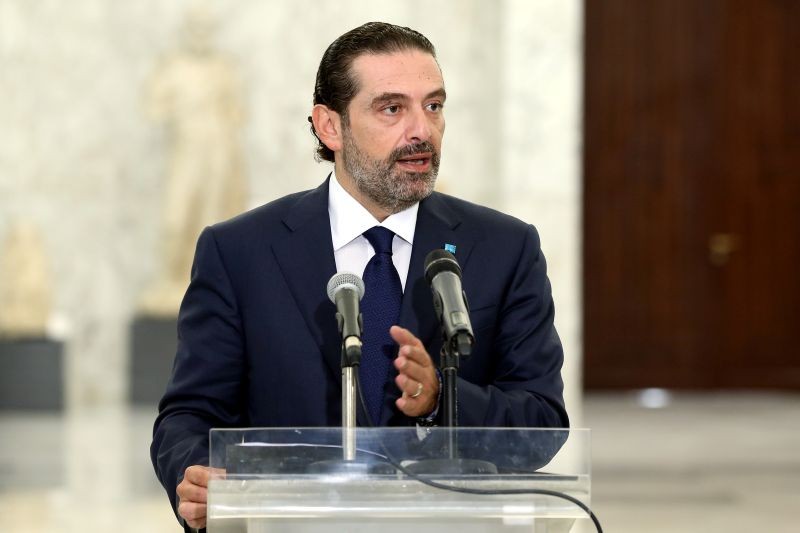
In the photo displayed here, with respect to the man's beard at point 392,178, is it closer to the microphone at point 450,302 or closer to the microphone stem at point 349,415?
the microphone at point 450,302

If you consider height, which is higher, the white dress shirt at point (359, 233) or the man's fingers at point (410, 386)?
the white dress shirt at point (359, 233)

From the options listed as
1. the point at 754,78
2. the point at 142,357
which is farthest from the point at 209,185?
the point at 754,78

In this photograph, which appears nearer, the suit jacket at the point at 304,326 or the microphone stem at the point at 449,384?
the microphone stem at the point at 449,384

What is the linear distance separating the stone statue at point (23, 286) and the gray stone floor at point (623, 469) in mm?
767

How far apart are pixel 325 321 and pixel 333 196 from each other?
304 millimetres

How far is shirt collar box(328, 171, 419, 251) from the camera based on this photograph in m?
2.95

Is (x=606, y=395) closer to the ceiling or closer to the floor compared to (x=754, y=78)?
closer to the floor

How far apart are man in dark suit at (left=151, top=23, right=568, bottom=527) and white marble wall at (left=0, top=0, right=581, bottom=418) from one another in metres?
8.85

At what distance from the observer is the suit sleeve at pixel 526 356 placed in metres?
2.74

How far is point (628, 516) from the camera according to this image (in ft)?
23.2

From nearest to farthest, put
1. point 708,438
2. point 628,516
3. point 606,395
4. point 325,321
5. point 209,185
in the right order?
1. point 325,321
2. point 628,516
3. point 708,438
4. point 209,185
5. point 606,395

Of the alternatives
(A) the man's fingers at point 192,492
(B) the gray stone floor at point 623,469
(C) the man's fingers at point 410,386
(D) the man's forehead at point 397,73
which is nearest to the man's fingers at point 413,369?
(C) the man's fingers at point 410,386

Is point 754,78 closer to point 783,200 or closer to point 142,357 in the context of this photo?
point 783,200

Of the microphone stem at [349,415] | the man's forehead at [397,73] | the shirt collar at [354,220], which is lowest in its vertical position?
the microphone stem at [349,415]
